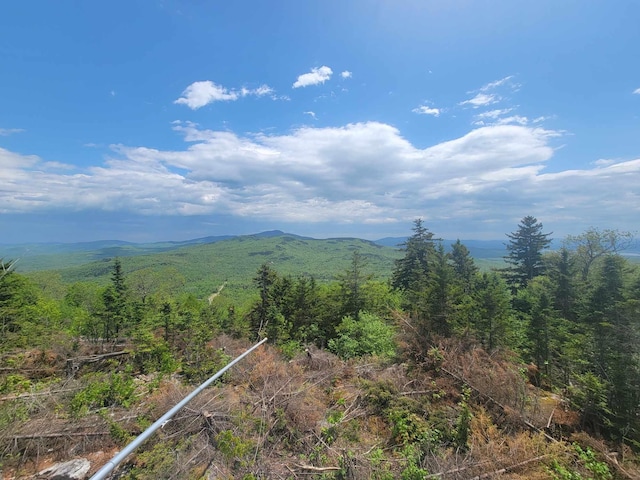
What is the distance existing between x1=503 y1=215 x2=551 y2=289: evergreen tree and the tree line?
421cm

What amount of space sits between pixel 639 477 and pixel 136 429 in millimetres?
8946

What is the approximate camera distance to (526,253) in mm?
34312

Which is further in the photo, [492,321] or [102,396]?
[492,321]

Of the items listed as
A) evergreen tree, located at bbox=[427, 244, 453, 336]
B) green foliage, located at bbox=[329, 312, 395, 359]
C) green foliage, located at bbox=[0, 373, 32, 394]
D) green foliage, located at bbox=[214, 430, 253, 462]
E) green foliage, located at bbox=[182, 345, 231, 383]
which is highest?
evergreen tree, located at bbox=[427, 244, 453, 336]

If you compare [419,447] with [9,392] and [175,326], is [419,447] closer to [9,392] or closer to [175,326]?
[9,392]

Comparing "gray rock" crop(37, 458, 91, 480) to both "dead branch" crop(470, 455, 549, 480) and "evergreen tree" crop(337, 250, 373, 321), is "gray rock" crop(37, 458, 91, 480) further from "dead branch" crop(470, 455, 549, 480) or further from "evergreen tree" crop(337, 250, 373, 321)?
"evergreen tree" crop(337, 250, 373, 321)

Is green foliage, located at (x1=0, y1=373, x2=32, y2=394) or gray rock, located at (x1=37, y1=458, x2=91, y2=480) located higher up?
green foliage, located at (x1=0, y1=373, x2=32, y2=394)

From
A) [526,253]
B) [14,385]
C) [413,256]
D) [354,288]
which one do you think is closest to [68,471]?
[14,385]

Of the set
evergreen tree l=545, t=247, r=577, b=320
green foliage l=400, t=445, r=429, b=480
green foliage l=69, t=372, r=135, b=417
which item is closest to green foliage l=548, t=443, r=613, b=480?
green foliage l=400, t=445, r=429, b=480

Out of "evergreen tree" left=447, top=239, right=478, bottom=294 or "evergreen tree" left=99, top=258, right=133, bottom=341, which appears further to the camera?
"evergreen tree" left=447, top=239, right=478, bottom=294

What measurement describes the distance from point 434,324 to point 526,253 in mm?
31119

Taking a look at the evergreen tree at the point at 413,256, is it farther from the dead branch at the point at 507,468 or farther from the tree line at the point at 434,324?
the dead branch at the point at 507,468

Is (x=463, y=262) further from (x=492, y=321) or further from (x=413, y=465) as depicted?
(x=413, y=465)

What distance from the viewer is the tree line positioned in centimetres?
780
